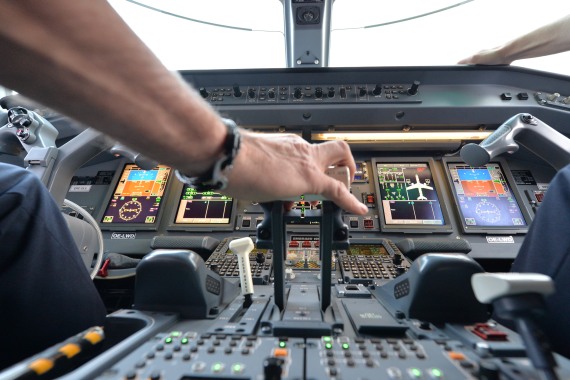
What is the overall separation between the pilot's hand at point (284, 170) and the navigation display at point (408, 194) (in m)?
1.39

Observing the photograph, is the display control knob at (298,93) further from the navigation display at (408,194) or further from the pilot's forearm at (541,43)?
the pilot's forearm at (541,43)

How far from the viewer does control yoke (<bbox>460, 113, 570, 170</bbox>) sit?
115cm

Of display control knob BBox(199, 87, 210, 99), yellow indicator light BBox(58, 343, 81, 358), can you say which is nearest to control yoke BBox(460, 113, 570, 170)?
yellow indicator light BBox(58, 343, 81, 358)

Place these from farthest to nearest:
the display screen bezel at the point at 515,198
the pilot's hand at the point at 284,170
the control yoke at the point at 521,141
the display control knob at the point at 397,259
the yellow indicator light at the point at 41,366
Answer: the display screen bezel at the point at 515,198 < the display control knob at the point at 397,259 < the control yoke at the point at 521,141 < the pilot's hand at the point at 284,170 < the yellow indicator light at the point at 41,366

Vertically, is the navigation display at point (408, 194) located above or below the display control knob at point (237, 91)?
below

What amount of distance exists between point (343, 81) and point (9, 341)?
212 centimetres

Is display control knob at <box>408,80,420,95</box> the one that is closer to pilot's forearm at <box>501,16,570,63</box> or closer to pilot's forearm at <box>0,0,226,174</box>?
pilot's forearm at <box>501,16,570,63</box>

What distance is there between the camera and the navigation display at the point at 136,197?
215cm

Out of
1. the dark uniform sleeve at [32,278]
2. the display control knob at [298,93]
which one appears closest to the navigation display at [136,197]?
the display control knob at [298,93]

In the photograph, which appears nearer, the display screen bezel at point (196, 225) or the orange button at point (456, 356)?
the orange button at point (456, 356)

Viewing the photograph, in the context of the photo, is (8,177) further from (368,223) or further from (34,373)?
(368,223)

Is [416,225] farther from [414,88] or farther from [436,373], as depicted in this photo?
[436,373]

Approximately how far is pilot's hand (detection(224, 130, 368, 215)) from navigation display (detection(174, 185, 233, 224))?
1442 mm

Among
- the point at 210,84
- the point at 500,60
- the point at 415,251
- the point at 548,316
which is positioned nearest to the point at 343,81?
the point at 210,84
